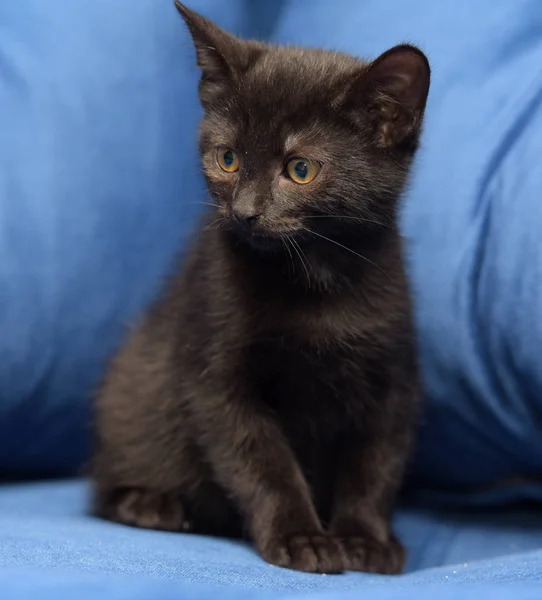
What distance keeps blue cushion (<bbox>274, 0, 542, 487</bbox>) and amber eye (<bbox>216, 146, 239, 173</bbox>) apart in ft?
1.21

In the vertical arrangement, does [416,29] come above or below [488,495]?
above

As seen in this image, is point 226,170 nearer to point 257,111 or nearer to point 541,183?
point 257,111

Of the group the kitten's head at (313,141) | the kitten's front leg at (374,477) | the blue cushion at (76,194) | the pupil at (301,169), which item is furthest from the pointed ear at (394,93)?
the blue cushion at (76,194)

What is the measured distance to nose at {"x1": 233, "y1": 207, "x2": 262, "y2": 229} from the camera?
1189 mm

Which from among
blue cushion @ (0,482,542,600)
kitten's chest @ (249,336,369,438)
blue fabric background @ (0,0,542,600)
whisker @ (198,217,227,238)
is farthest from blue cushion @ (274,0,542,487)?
whisker @ (198,217,227,238)

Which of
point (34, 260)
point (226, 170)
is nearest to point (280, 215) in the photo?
point (226, 170)

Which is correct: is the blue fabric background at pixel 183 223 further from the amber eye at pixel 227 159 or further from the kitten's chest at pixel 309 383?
the amber eye at pixel 227 159

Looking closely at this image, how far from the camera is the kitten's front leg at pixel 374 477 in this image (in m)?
1.34

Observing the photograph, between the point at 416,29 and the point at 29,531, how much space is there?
109cm

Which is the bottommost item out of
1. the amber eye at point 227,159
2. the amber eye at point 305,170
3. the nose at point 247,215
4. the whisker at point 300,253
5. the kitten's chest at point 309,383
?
the kitten's chest at point 309,383

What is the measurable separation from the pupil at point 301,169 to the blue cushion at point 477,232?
35 cm

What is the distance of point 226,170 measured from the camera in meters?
1.29

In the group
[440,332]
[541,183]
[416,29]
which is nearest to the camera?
[541,183]

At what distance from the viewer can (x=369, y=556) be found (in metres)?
1.26
